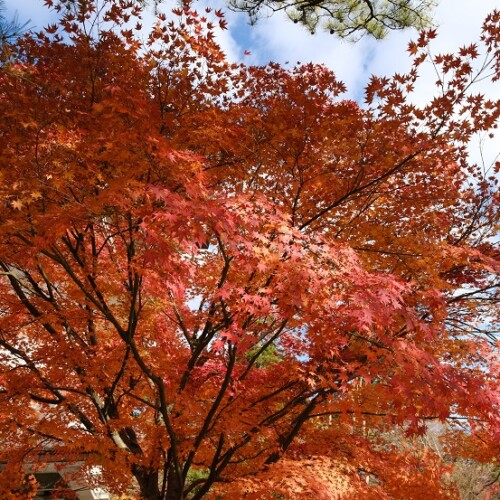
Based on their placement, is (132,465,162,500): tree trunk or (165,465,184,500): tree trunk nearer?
(165,465,184,500): tree trunk

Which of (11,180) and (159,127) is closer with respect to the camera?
(11,180)

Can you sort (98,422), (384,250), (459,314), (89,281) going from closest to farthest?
(89,281) → (384,250) → (98,422) → (459,314)

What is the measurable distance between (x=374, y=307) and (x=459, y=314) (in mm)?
5498

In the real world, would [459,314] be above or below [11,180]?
above

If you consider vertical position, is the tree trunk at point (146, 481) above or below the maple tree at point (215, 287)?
below

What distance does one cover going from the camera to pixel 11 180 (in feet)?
16.3

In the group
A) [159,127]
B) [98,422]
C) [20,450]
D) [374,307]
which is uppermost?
[159,127]

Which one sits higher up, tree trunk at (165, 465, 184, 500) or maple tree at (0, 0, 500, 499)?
maple tree at (0, 0, 500, 499)

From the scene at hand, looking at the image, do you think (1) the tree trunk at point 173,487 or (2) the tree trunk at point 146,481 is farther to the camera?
(2) the tree trunk at point 146,481

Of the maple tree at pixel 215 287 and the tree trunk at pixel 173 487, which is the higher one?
the maple tree at pixel 215 287

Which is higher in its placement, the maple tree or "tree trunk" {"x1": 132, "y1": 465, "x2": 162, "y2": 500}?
the maple tree

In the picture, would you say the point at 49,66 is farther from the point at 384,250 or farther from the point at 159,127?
the point at 384,250

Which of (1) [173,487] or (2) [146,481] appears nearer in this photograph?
(1) [173,487]

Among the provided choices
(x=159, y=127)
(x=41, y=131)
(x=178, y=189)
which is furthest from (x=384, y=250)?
(x=41, y=131)
